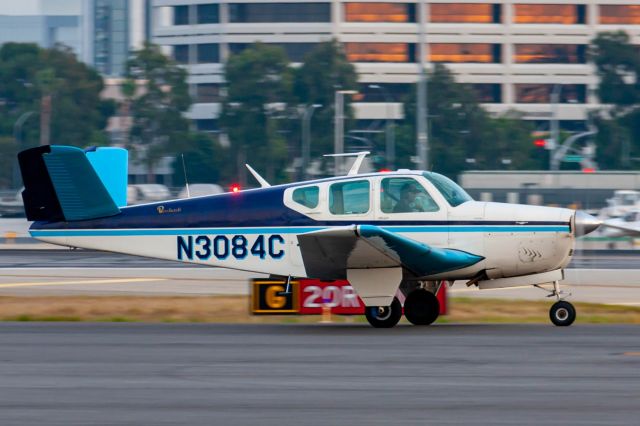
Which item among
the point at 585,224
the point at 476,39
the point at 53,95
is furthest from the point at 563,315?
the point at 476,39

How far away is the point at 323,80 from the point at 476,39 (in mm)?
26019

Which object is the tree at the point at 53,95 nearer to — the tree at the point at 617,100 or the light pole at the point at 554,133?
the light pole at the point at 554,133

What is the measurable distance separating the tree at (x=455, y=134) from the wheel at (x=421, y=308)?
5830cm

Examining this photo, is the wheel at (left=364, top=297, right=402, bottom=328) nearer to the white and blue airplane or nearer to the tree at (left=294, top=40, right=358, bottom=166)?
the white and blue airplane

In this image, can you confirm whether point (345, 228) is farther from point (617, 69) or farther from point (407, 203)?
point (617, 69)

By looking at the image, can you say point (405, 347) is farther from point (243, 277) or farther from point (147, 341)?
point (243, 277)

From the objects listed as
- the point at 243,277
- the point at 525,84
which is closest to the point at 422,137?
the point at 243,277

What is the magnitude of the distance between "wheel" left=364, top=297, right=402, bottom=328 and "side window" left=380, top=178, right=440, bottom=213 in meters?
1.28

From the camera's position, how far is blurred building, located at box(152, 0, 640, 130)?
328 ft

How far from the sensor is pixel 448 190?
15.8 m

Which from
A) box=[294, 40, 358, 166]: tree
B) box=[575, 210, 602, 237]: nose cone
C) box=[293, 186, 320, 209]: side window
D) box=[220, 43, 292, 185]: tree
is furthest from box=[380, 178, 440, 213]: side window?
box=[294, 40, 358, 166]: tree

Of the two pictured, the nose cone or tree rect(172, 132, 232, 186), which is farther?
tree rect(172, 132, 232, 186)

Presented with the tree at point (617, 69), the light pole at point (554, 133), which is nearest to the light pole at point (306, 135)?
the light pole at point (554, 133)

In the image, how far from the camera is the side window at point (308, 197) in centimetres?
1593
